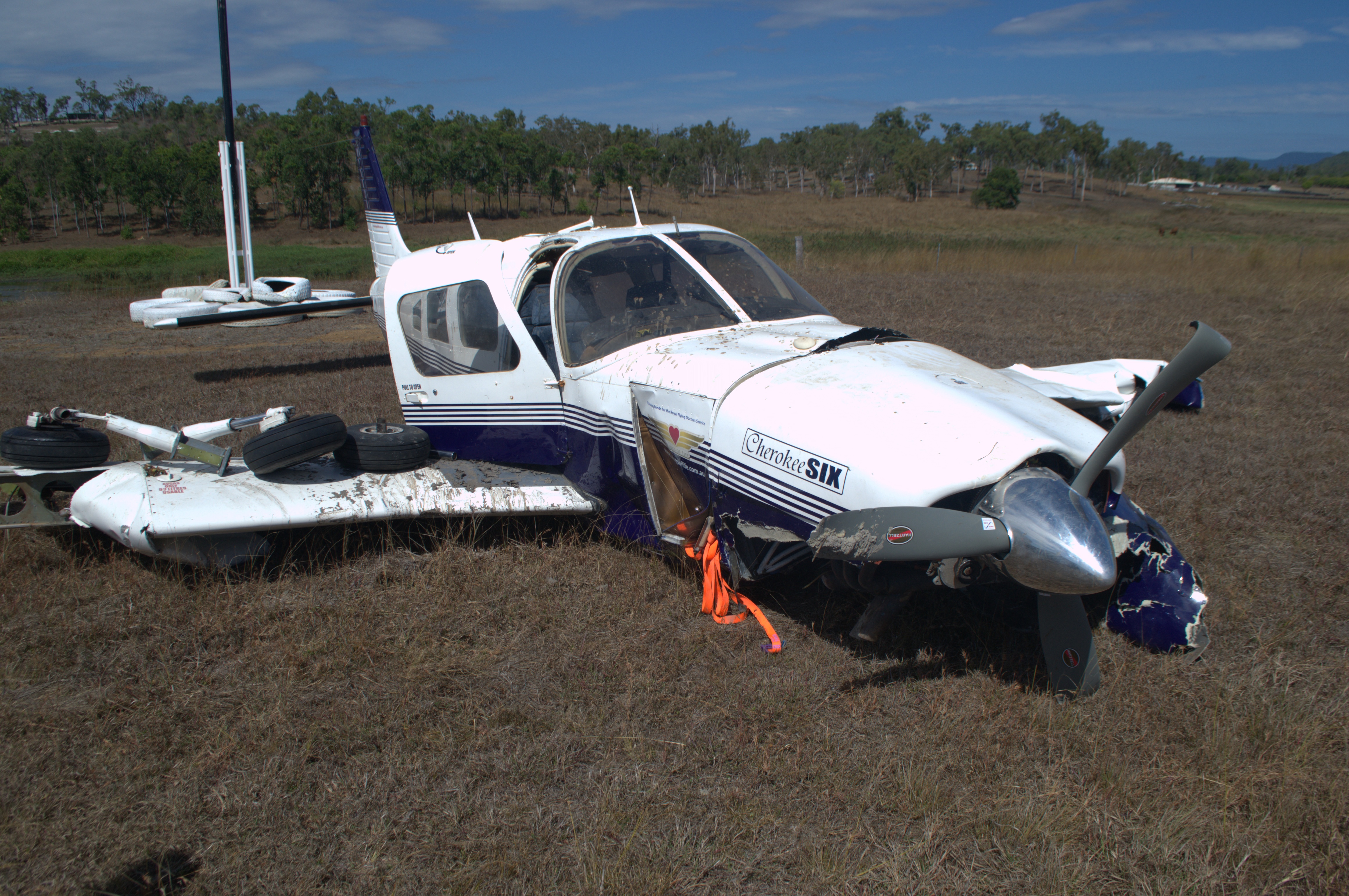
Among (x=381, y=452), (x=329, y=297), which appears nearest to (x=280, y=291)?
(x=329, y=297)

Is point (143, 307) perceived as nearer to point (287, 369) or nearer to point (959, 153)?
point (287, 369)

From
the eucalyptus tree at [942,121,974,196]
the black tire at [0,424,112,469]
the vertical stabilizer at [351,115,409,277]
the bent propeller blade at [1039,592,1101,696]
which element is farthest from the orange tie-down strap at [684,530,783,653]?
the eucalyptus tree at [942,121,974,196]

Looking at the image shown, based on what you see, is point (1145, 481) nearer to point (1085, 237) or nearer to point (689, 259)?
point (689, 259)

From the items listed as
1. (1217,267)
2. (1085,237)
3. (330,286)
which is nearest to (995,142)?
(1085,237)

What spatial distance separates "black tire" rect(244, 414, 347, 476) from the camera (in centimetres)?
496

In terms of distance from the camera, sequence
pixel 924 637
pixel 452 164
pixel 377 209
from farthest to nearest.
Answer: pixel 452 164, pixel 377 209, pixel 924 637

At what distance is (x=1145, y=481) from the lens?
253 inches

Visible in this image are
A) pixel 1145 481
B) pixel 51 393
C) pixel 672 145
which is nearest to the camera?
pixel 1145 481

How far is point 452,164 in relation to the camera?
55.8 m

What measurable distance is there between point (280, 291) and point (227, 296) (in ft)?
2.72

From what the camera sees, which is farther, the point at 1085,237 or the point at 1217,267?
the point at 1085,237

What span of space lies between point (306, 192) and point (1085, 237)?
48494mm

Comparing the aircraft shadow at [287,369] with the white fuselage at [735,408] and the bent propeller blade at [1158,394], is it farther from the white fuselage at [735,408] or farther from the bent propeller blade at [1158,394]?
the bent propeller blade at [1158,394]

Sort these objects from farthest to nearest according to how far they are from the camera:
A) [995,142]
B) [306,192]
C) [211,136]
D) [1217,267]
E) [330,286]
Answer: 1. [995,142]
2. [211,136]
3. [306,192]
4. [330,286]
5. [1217,267]
